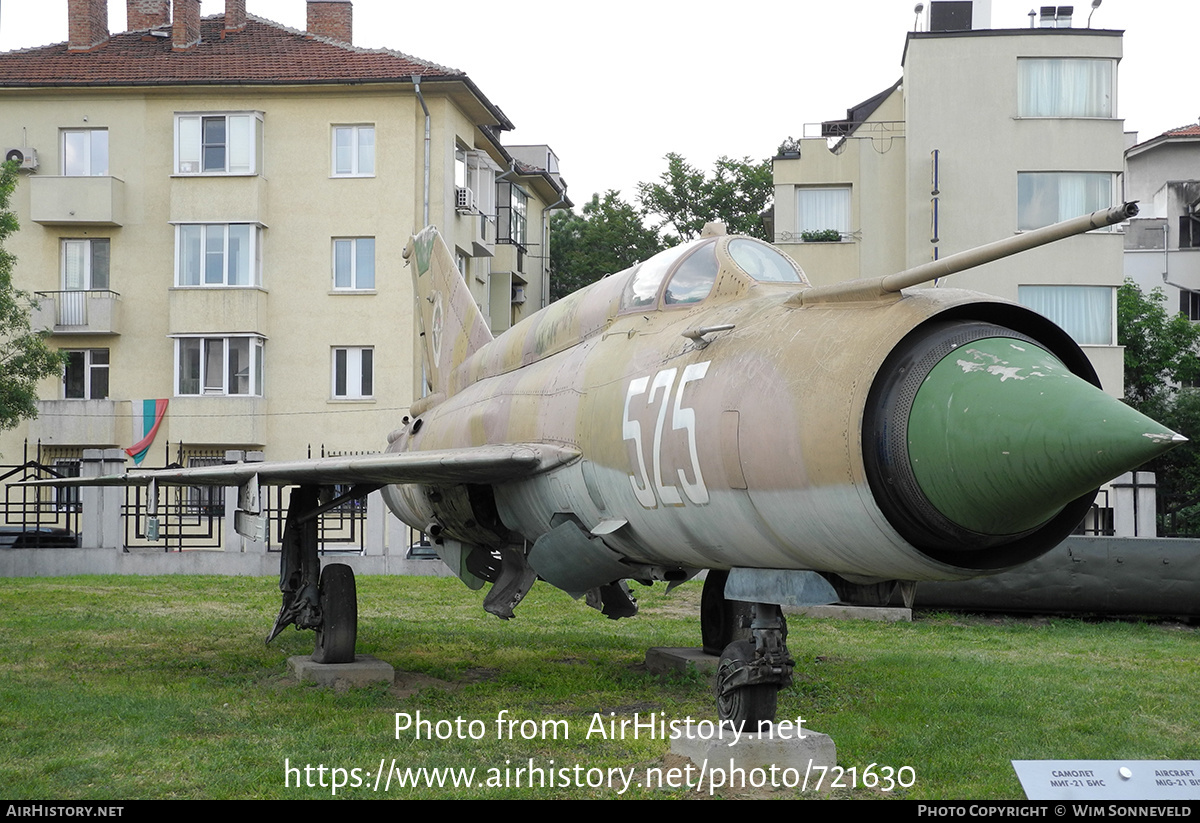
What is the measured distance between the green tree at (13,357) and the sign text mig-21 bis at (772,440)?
14.1 m

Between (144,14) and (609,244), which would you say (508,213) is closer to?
(609,244)

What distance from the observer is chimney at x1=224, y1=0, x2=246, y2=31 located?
1347 inches

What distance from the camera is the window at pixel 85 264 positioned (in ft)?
105

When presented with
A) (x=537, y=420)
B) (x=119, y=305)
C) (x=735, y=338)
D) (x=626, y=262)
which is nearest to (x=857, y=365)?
(x=735, y=338)

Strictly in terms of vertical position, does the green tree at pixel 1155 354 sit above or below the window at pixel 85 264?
below

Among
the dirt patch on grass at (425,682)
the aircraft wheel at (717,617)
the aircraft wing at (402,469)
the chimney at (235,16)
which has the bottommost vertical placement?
the dirt patch on grass at (425,682)

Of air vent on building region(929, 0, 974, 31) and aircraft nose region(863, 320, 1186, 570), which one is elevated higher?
air vent on building region(929, 0, 974, 31)

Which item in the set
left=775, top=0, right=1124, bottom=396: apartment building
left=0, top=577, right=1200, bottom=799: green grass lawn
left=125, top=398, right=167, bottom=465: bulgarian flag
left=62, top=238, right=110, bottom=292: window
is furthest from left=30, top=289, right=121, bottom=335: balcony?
left=775, top=0, right=1124, bottom=396: apartment building

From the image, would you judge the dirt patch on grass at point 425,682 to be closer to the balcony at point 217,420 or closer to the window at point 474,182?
the balcony at point 217,420

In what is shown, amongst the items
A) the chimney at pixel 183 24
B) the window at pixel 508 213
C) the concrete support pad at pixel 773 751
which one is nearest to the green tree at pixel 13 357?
the chimney at pixel 183 24

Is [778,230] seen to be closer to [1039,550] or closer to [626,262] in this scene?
[626,262]

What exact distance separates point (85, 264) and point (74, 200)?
6.12 ft

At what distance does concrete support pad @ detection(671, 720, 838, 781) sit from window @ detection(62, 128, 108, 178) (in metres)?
30.0

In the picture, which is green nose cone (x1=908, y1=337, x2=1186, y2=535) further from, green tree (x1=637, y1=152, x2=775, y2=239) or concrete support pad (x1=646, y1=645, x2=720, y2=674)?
green tree (x1=637, y1=152, x2=775, y2=239)
